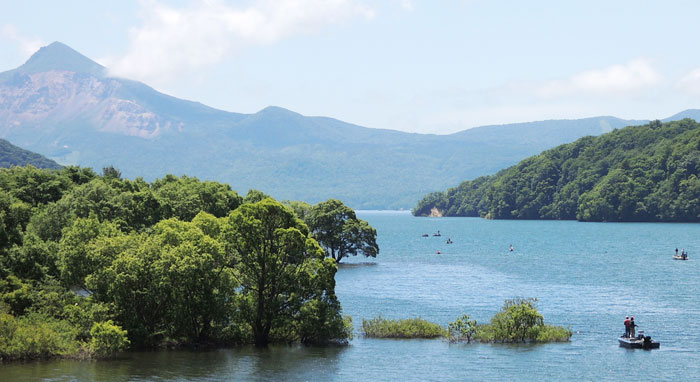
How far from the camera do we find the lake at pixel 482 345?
175ft

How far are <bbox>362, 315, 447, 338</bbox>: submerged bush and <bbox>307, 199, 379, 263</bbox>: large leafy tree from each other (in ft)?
218

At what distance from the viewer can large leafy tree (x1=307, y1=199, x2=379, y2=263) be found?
13700 centimetres

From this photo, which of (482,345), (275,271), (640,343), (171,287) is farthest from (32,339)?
(640,343)

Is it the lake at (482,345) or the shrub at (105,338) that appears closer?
the lake at (482,345)

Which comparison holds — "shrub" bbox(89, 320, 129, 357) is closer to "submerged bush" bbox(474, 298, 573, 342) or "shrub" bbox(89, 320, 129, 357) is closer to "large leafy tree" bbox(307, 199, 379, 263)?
"submerged bush" bbox(474, 298, 573, 342)

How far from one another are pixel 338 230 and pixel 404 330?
2746 inches

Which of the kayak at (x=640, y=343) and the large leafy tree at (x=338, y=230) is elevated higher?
the large leafy tree at (x=338, y=230)

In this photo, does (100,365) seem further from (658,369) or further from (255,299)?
(658,369)

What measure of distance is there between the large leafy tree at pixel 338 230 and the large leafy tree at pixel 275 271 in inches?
2861

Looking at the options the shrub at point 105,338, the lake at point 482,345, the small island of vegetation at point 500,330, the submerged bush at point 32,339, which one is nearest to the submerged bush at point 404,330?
the small island of vegetation at point 500,330

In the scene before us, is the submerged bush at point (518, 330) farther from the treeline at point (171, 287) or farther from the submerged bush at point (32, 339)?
the submerged bush at point (32, 339)

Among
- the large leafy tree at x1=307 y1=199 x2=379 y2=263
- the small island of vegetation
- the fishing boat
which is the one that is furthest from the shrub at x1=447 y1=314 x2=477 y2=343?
the large leafy tree at x1=307 y1=199 x2=379 y2=263

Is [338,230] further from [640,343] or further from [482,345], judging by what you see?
[640,343]

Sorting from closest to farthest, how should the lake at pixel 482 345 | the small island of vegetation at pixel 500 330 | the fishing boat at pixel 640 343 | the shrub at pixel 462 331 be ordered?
the lake at pixel 482 345 → the fishing boat at pixel 640 343 → the small island of vegetation at pixel 500 330 → the shrub at pixel 462 331
